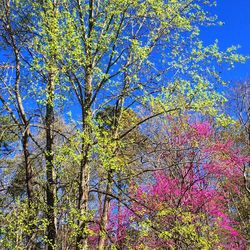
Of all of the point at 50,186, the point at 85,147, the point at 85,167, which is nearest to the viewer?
the point at 85,147

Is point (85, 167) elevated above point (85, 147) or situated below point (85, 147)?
below

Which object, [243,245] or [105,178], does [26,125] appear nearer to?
[105,178]

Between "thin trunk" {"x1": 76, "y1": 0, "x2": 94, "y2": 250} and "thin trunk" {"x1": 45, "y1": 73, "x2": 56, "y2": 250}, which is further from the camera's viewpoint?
"thin trunk" {"x1": 45, "y1": 73, "x2": 56, "y2": 250}

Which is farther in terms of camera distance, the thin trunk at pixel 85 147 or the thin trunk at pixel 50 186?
the thin trunk at pixel 50 186

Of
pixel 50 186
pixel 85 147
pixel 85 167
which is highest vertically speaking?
pixel 85 147

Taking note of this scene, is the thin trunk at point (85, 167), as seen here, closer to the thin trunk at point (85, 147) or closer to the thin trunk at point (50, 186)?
the thin trunk at point (85, 147)

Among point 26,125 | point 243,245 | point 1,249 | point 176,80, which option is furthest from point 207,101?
point 243,245

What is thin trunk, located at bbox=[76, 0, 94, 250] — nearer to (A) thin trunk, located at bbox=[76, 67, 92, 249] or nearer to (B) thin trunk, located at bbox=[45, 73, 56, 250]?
(A) thin trunk, located at bbox=[76, 67, 92, 249]

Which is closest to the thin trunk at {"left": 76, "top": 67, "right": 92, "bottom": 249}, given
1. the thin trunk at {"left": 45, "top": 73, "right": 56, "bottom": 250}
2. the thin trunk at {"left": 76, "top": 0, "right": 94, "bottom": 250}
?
the thin trunk at {"left": 76, "top": 0, "right": 94, "bottom": 250}

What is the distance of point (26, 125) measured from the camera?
918 cm

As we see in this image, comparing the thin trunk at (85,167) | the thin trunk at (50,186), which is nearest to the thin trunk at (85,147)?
the thin trunk at (85,167)

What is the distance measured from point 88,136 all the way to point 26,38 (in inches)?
131

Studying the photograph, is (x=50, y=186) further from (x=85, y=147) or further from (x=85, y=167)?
(x=85, y=147)

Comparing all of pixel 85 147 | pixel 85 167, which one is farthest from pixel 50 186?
pixel 85 147
